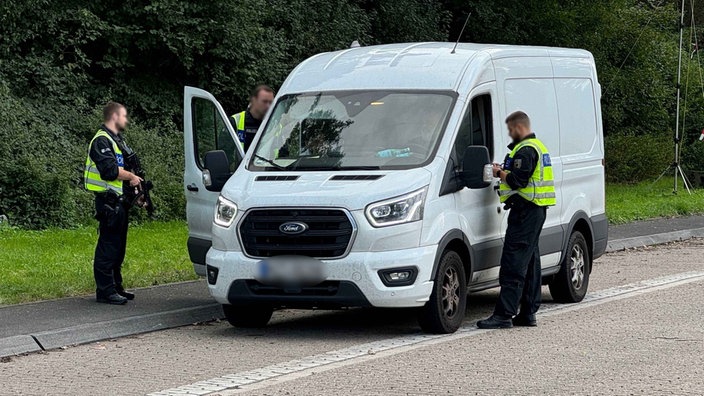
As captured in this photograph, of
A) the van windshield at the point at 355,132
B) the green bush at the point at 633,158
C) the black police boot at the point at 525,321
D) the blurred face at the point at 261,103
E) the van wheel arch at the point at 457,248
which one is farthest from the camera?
the green bush at the point at 633,158

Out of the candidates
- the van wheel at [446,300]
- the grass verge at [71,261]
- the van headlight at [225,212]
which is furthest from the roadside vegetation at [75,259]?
the van wheel at [446,300]

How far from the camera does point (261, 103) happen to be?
11922mm

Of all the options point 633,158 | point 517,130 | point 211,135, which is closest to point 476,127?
point 517,130

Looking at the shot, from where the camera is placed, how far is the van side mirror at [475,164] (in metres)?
10.1

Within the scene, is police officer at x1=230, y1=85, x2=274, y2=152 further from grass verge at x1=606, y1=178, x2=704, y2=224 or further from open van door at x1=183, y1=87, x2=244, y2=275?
grass verge at x1=606, y1=178, x2=704, y2=224

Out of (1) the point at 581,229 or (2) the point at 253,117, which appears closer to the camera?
(2) the point at 253,117

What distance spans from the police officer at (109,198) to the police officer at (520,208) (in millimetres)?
3329

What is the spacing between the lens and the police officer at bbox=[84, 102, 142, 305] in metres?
11.2

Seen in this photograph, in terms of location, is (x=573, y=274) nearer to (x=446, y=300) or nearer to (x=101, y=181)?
(x=446, y=300)

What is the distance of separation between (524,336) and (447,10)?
21.9 metres

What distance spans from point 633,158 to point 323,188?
2520 centimetres

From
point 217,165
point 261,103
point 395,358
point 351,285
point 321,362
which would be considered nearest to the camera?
point 321,362

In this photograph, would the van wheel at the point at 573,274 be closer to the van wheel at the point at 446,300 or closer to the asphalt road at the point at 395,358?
the asphalt road at the point at 395,358

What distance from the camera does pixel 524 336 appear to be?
33.1ft
